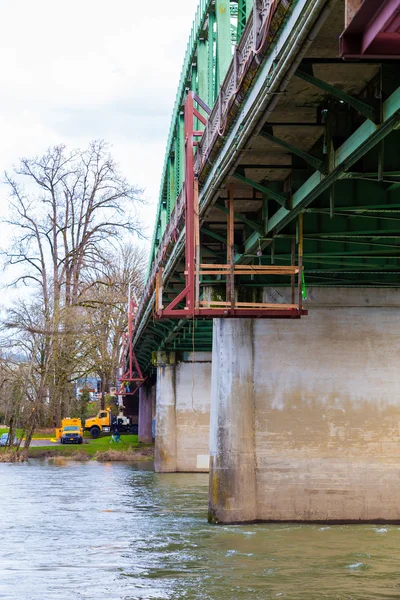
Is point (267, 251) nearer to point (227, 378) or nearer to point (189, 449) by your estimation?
point (227, 378)

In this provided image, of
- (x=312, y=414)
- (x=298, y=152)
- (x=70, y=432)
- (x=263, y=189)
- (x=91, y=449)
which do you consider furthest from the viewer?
(x=70, y=432)

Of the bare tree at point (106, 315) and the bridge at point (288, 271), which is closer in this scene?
the bridge at point (288, 271)

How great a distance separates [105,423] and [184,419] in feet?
102

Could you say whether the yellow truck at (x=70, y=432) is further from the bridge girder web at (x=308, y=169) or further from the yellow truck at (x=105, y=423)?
the bridge girder web at (x=308, y=169)

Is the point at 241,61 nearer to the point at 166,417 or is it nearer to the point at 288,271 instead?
the point at 288,271

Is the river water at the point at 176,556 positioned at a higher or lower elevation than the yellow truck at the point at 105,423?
lower

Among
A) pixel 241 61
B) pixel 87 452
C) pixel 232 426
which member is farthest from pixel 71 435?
pixel 241 61

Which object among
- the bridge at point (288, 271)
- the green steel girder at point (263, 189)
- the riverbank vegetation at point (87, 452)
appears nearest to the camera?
the bridge at point (288, 271)

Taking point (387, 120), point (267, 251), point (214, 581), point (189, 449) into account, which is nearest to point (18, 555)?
point (214, 581)

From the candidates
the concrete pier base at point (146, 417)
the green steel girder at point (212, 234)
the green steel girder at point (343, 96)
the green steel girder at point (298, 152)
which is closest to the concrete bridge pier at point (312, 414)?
the green steel girder at point (212, 234)

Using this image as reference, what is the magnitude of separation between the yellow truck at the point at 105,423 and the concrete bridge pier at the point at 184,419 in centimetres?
2819

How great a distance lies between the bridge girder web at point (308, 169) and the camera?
12.3 meters

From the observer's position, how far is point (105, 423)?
261 feet

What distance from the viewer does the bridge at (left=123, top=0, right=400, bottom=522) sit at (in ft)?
47.7
